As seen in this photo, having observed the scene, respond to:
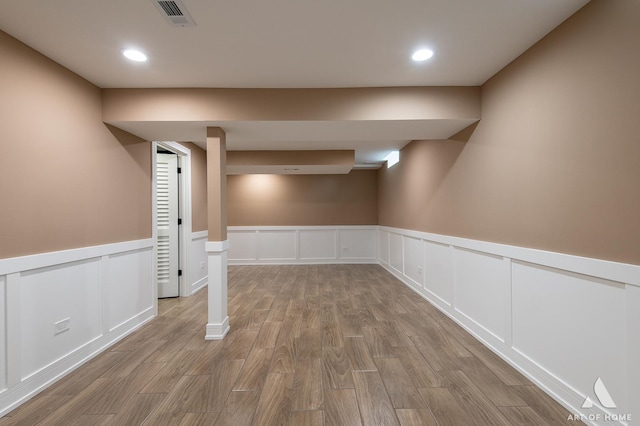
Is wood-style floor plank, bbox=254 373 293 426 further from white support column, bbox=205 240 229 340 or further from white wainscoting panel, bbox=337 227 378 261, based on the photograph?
white wainscoting panel, bbox=337 227 378 261

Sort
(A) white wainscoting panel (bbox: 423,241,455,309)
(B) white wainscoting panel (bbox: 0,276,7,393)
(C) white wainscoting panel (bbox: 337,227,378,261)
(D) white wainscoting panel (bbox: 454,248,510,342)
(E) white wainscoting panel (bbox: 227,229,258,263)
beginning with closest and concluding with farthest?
(B) white wainscoting panel (bbox: 0,276,7,393) < (D) white wainscoting panel (bbox: 454,248,510,342) < (A) white wainscoting panel (bbox: 423,241,455,309) < (E) white wainscoting panel (bbox: 227,229,258,263) < (C) white wainscoting panel (bbox: 337,227,378,261)

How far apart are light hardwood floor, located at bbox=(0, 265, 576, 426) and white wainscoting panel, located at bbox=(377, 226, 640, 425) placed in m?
0.16

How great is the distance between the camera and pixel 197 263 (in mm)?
4715

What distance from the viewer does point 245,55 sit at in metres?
2.19

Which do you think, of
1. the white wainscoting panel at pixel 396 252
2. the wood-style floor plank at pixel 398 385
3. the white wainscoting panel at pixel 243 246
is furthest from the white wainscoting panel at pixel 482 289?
the white wainscoting panel at pixel 243 246

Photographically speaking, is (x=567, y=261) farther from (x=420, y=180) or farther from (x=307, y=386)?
(x=420, y=180)

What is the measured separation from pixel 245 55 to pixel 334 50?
669 millimetres

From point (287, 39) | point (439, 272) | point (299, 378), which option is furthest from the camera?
point (439, 272)

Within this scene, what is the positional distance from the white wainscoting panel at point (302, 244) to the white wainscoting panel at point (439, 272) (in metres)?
3.05

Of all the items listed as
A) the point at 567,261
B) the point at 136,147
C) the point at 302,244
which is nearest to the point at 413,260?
the point at 567,261

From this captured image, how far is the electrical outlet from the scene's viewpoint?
2184mm

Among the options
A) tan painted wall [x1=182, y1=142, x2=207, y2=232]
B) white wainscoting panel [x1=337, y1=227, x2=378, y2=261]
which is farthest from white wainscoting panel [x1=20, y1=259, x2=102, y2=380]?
white wainscoting panel [x1=337, y1=227, x2=378, y2=261]

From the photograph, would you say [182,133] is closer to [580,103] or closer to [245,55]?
[245,55]

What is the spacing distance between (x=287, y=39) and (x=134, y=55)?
3.86 feet
